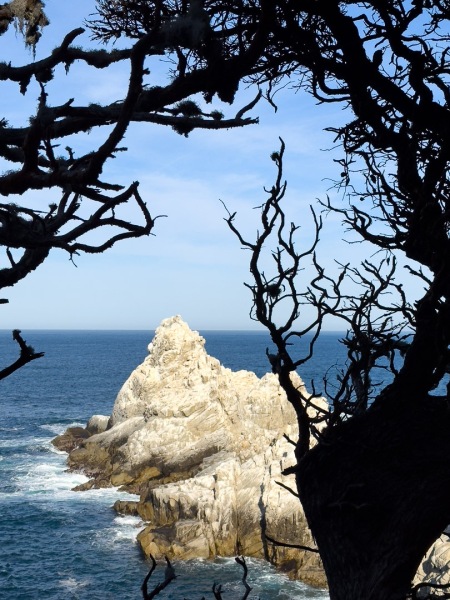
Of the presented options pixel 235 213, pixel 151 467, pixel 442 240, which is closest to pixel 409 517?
pixel 442 240

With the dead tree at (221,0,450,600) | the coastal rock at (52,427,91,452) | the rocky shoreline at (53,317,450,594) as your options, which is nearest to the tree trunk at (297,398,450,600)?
the dead tree at (221,0,450,600)

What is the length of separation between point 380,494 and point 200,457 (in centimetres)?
3559

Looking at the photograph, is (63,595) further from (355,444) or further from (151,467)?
(355,444)

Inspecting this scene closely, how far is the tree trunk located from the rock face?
2051cm

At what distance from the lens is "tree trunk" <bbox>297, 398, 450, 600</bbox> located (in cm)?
454

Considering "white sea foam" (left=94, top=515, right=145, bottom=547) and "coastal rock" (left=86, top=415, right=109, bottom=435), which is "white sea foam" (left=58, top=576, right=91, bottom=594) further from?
"coastal rock" (left=86, top=415, right=109, bottom=435)

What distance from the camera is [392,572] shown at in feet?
14.7

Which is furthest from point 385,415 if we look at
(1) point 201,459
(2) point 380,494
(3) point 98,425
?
(3) point 98,425

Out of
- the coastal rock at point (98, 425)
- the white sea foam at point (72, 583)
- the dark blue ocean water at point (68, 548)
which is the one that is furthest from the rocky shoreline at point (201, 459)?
the white sea foam at point (72, 583)

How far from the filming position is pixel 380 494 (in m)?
4.68

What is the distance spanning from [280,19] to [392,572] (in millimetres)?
4512

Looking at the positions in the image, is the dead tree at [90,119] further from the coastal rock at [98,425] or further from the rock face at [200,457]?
the coastal rock at [98,425]

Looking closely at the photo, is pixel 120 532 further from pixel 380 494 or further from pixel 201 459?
pixel 380 494

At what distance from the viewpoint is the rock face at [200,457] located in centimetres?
2834
